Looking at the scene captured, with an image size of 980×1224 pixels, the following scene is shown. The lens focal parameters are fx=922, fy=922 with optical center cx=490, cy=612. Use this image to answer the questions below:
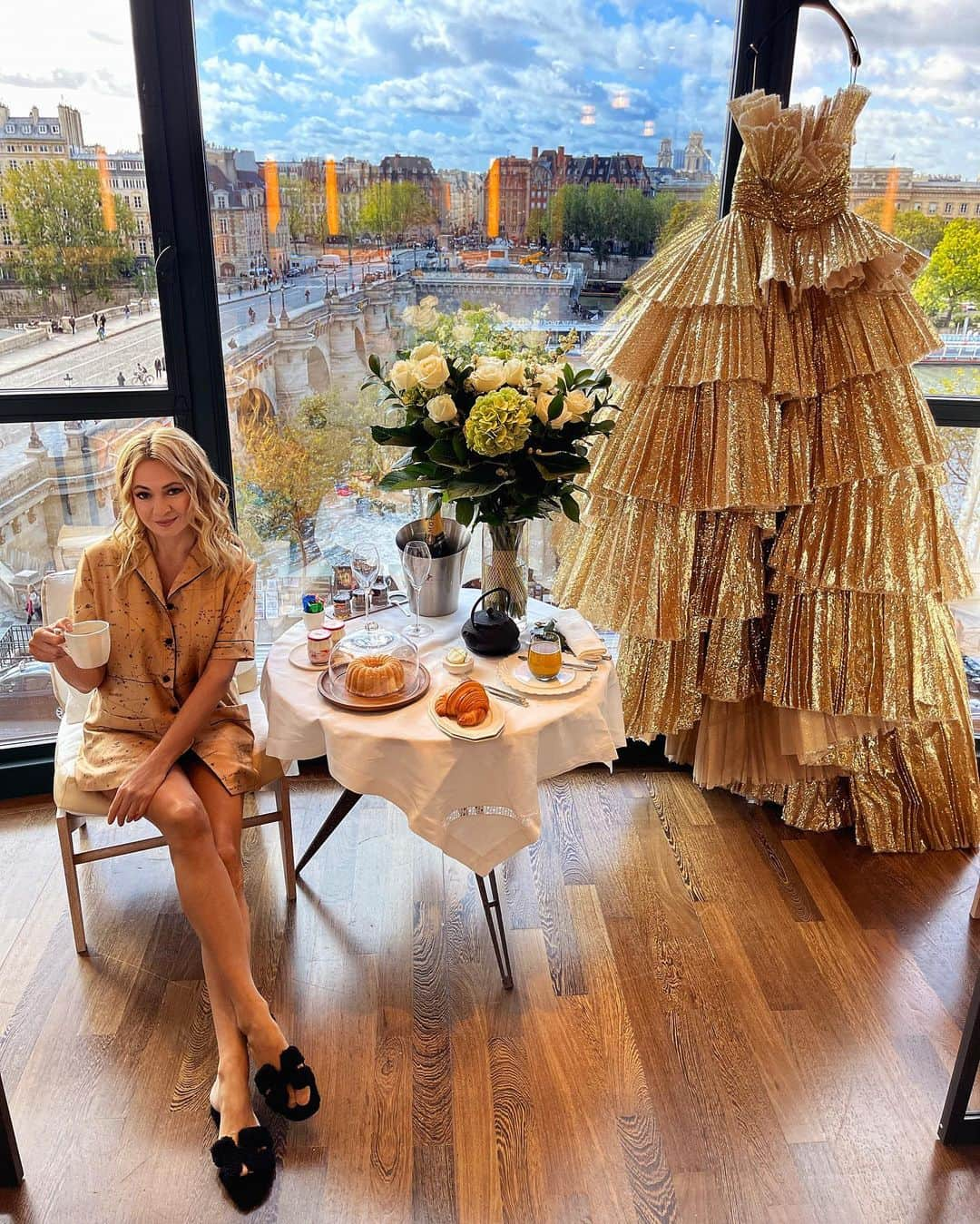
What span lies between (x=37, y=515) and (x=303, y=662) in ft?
3.69

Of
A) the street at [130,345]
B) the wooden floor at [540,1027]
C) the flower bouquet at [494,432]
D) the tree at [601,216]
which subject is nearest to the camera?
the wooden floor at [540,1027]

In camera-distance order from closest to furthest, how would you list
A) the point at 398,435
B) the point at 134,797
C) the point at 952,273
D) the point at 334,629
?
the point at 134,797 < the point at 398,435 < the point at 334,629 < the point at 952,273

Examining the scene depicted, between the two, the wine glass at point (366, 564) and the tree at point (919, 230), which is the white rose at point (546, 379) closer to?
the wine glass at point (366, 564)

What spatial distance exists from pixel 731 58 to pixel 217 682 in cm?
219

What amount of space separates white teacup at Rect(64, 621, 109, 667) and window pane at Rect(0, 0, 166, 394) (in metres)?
1.01

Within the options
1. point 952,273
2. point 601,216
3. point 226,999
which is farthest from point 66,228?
point 952,273

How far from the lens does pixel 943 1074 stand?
1971mm

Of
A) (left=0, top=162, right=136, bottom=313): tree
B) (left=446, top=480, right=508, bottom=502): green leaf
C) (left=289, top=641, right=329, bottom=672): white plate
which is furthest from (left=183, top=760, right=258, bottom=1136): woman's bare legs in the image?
(left=0, top=162, right=136, bottom=313): tree

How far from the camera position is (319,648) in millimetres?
2184

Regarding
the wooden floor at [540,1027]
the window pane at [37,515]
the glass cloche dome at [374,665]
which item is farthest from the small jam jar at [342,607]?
the window pane at [37,515]

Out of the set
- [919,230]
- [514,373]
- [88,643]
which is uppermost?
[919,230]

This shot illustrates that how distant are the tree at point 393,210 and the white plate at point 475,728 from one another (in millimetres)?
1435

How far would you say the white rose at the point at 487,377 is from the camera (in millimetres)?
2014

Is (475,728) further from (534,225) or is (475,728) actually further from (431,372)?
(534,225)
